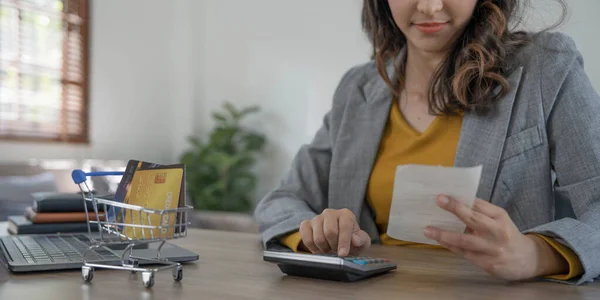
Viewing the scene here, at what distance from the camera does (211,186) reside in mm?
5465

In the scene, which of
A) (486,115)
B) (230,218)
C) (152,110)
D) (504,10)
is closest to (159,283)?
(486,115)

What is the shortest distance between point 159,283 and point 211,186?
15.3 ft

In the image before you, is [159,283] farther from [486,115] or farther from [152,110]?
[152,110]

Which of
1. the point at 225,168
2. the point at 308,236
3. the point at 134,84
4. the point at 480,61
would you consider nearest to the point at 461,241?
the point at 308,236

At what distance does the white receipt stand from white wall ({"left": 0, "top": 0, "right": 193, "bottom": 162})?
4.50m

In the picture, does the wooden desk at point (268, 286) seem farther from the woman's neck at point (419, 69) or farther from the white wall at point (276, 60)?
the white wall at point (276, 60)

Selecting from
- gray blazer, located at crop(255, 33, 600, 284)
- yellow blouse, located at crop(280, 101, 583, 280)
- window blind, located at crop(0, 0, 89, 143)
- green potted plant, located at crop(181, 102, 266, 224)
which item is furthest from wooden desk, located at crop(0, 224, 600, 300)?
green potted plant, located at crop(181, 102, 266, 224)

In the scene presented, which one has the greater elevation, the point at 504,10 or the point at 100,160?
the point at 504,10

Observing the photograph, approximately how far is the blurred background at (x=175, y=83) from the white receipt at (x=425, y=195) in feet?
12.8

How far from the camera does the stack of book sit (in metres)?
1.42

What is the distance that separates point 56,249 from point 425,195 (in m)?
0.68

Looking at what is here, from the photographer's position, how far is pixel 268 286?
842 mm

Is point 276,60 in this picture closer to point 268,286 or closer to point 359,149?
point 359,149

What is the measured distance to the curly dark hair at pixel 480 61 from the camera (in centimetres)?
130
